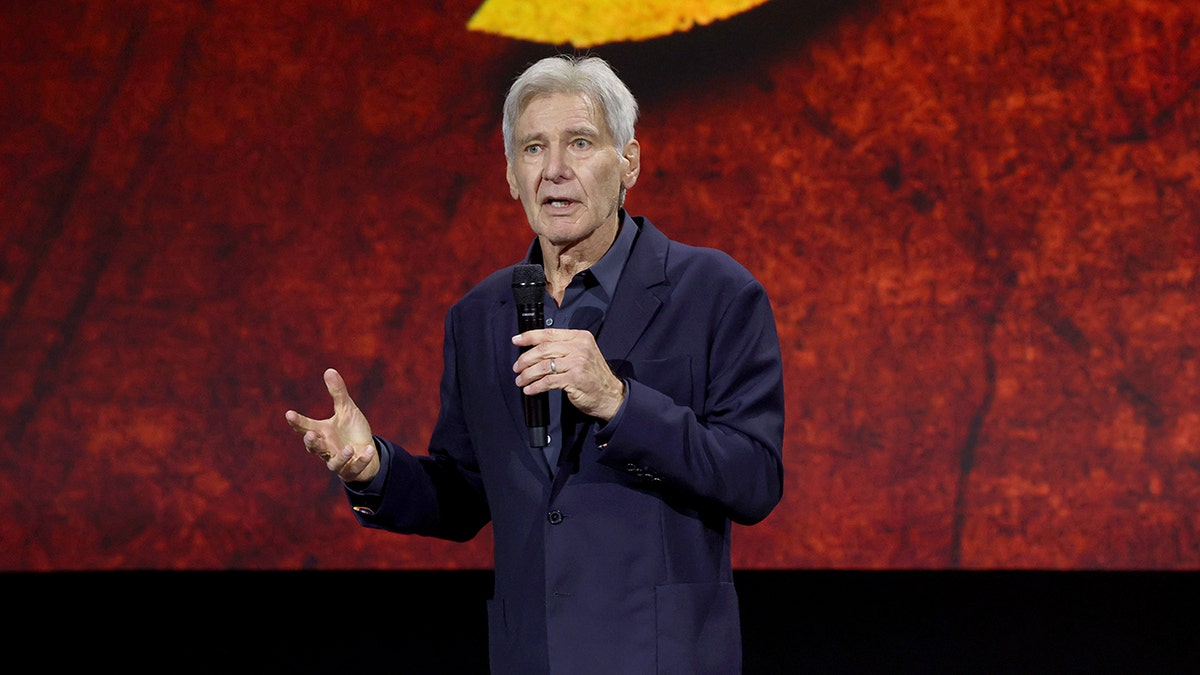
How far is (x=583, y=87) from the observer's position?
1.40 meters

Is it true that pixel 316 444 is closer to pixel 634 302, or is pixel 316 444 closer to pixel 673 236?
pixel 634 302

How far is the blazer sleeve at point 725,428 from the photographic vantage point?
3.84ft

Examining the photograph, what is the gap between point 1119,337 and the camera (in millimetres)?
3418

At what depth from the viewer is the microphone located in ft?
4.11

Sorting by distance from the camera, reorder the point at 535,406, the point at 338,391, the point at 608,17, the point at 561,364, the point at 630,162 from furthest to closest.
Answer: the point at 608,17 < the point at 630,162 < the point at 338,391 < the point at 535,406 < the point at 561,364

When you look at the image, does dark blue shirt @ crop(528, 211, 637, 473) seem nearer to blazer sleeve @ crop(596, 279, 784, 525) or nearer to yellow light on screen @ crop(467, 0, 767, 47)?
blazer sleeve @ crop(596, 279, 784, 525)

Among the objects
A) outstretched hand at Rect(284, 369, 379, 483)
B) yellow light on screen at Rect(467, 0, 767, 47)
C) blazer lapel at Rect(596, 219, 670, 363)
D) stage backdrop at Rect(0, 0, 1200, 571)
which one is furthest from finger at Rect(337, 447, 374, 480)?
yellow light on screen at Rect(467, 0, 767, 47)

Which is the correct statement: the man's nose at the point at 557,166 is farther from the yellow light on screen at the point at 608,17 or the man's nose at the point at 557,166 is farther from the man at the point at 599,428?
the yellow light on screen at the point at 608,17

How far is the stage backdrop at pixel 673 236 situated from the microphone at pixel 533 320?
7.31 ft

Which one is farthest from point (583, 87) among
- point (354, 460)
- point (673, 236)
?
point (673, 236)

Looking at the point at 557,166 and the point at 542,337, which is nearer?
the point at 542,337

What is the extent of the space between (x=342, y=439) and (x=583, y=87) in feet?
1.79

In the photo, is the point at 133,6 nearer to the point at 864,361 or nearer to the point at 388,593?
the point at 388,593

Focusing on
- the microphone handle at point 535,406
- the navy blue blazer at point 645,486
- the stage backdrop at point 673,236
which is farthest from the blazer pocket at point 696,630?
the stage backdrop at point 673,236
